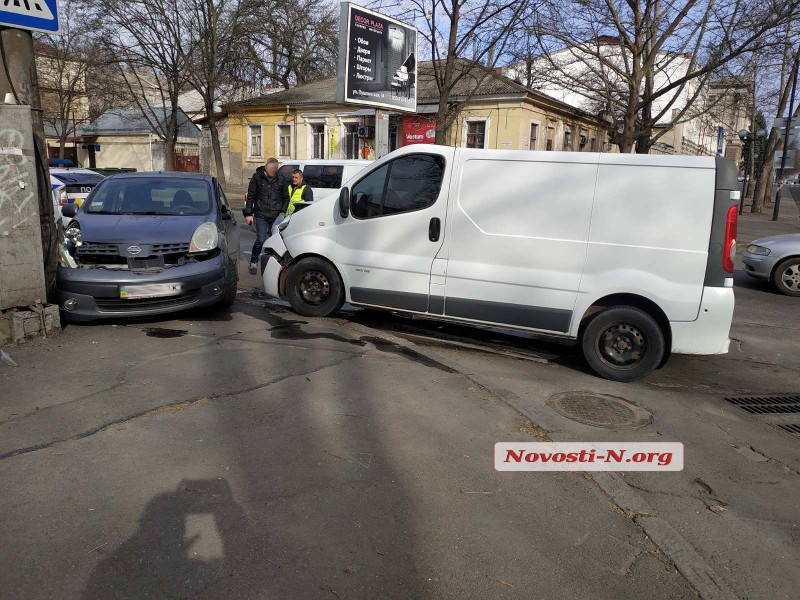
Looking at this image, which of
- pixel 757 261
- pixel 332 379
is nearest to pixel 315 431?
pixel 332 379

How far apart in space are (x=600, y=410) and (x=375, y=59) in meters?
18.2

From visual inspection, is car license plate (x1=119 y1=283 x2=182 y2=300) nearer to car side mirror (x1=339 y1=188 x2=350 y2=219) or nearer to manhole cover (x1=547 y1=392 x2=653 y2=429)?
car side mirror (x1=339 y1=188 x2=350 y2=219)

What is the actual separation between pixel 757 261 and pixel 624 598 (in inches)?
407

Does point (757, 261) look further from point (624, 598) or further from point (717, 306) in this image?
point (624, 598)

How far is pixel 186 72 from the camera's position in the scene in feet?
109

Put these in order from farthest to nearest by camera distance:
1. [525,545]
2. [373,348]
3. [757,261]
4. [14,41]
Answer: [757,261]
[373,348]
[14,41]
[525,545]

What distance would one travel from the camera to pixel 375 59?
20.9 metres

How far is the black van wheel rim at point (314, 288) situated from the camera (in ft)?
24.5

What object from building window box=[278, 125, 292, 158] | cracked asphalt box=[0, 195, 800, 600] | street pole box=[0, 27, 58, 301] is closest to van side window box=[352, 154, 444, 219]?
cracked asphalt box=[0, 195, 800, 600]

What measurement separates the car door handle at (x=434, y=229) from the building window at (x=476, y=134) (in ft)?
85.6

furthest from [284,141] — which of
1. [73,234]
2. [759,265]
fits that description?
[73,234]

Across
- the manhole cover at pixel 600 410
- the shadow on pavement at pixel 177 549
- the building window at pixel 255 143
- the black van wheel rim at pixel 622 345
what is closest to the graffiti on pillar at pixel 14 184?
the shadow on pavement at pixel 177 549

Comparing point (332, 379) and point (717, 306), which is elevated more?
point (717, 306)

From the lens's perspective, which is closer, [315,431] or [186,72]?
[315,431]
